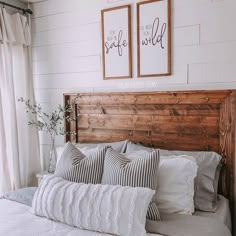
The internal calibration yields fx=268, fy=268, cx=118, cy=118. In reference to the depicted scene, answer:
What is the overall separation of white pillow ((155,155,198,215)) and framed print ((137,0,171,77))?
2.76 ft

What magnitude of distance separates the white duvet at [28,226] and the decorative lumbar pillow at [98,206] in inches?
1.4

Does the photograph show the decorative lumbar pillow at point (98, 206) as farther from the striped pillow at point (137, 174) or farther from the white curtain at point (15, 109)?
the white curtain at point (15, 109)

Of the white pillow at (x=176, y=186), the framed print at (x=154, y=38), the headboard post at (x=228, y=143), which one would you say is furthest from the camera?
the framed print at (x=154, y=38)

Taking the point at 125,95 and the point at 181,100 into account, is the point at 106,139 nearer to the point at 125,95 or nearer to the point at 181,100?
the point at 125,95

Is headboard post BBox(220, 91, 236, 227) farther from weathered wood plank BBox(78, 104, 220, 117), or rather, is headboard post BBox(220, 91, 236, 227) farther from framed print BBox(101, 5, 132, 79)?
framed print BBox(101, 5, 132, 79)

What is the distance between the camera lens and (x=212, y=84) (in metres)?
2.13

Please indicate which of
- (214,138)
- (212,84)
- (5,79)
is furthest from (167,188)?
(5,79)

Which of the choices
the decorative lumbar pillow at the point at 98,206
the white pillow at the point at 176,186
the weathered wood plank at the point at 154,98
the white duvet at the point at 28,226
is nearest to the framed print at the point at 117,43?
the weathered wood plank at the point at 154,98

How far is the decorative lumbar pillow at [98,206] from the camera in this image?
1.41 metres

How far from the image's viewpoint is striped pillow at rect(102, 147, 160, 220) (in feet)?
5.27

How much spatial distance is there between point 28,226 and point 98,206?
1.45ft

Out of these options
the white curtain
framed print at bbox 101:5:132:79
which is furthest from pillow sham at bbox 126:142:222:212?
the white curtain

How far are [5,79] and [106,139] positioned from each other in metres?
1.18

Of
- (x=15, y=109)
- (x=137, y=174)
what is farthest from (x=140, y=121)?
(x=15, y=109)
